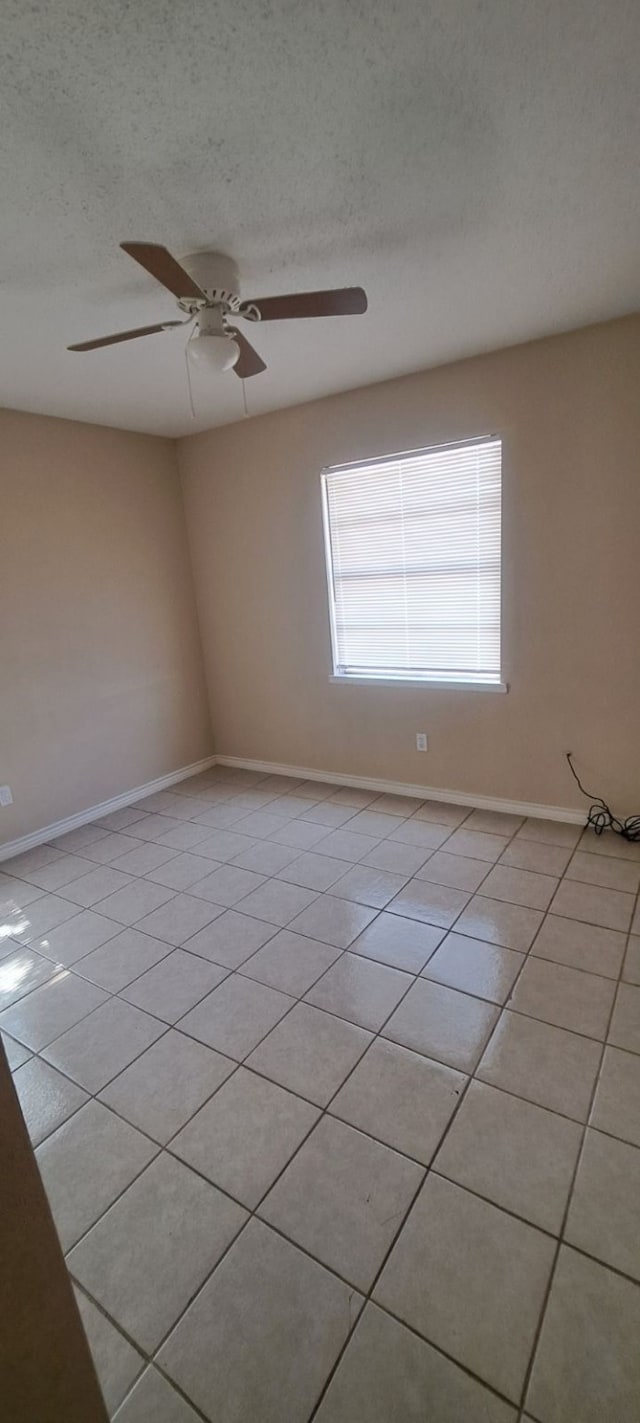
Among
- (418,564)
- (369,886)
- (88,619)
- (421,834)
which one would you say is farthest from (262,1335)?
(88,619)

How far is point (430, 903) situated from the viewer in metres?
2.44

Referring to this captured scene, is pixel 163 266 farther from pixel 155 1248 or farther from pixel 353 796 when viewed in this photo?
pixel 353 796

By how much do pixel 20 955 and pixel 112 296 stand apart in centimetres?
254

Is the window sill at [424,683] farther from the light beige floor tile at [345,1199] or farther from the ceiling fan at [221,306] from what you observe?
the light beige floor tile at [345,1199]

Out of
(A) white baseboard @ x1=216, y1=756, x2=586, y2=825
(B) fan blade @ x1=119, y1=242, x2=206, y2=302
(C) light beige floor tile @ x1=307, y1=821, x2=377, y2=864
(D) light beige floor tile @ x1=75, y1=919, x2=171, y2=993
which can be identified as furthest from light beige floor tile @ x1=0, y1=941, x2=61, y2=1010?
(B) fan blade @ x1=119, y1=242, x2=206, y2=302

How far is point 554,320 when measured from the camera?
2457 mm

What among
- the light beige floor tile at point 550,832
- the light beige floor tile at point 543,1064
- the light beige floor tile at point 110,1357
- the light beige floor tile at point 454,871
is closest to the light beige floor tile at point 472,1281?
the light beige floor tile at point 543,1064

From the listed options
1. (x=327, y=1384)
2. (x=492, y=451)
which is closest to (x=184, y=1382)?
(x=327, y=1384)

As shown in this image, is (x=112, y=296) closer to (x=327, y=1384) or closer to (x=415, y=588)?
(x=415, y=588)

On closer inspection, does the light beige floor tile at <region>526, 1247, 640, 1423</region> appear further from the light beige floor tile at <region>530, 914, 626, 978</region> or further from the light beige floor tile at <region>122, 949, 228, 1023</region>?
the light beige floor tile at <region>122, 949, 228, 1023</region>

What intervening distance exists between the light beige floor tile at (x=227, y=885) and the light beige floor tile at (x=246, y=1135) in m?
0.99

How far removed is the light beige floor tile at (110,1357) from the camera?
1.04m

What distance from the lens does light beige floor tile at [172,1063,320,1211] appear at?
1392 millimetres

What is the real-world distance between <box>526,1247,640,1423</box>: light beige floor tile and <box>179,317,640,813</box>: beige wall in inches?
84.5
